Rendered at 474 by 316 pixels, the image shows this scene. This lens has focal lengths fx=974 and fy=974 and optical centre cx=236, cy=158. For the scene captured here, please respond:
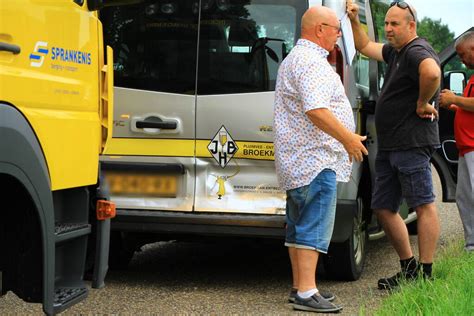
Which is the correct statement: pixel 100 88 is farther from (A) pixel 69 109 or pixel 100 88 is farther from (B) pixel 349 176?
(B) pixel 349 176

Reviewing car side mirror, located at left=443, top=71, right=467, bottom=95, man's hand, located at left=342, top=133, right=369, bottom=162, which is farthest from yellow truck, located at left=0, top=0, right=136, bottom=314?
car side mirror, located at left=443, top=71, right=467, bottom=95

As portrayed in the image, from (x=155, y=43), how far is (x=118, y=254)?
1.81 m

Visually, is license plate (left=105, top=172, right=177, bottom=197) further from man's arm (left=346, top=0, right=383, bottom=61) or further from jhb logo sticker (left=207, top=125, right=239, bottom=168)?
man's arm (left=346, top=0, right=383, bottom=61)

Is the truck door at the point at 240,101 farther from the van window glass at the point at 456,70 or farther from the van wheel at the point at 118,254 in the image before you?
the van window glass at the point at 456,70

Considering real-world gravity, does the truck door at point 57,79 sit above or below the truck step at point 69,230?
above

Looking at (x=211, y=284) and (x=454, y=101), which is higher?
(x=454, y=101)

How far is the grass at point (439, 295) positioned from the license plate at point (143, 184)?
1643 millimetres

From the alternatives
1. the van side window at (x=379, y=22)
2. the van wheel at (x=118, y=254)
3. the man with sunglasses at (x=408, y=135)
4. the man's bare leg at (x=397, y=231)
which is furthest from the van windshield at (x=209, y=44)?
the van side window at (x=379, y=22)

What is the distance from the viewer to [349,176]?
6.24 meters

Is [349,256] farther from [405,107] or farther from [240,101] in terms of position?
[240,101]

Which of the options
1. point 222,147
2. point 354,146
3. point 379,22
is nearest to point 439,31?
point 379,22

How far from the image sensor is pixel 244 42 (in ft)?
21.3

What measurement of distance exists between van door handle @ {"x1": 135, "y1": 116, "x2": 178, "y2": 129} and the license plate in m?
0.33

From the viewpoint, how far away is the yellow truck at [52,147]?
4062mm
